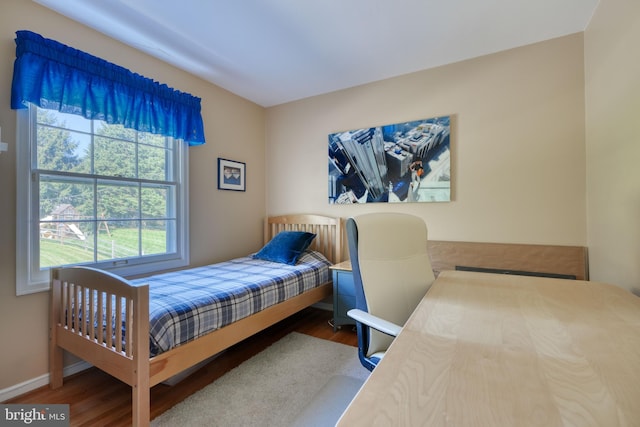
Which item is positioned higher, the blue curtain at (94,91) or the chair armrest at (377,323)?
the blue curtain at (94,91)

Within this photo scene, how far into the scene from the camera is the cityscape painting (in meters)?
2.64

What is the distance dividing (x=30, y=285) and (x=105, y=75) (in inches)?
58.2

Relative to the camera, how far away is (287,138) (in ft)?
11.6

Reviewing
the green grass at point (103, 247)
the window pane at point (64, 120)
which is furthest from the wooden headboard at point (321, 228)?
the window pane at point (64, 120)

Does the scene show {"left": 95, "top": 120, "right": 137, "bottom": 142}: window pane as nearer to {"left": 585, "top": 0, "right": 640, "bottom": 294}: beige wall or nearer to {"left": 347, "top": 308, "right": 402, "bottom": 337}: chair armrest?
{"left": 347, "top": 308, "right": 402, "bottom": 337}: chair armrest

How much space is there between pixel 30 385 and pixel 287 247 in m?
2.01

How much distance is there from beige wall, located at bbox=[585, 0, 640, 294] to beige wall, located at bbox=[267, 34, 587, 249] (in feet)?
0.34

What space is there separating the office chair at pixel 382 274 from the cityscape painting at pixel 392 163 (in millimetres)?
1226

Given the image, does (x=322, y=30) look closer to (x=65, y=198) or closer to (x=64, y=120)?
(x=64, y=120)

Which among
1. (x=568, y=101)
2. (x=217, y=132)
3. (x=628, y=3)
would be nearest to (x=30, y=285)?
(x=217, y=132)

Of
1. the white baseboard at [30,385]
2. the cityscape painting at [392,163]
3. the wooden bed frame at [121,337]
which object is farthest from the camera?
the cityscape painting at [392,163]

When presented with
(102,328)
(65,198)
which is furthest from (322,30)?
(102,328)

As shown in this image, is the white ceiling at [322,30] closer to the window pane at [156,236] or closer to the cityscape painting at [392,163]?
the cityscape painting at [392,163]

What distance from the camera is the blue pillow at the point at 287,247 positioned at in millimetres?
2911
